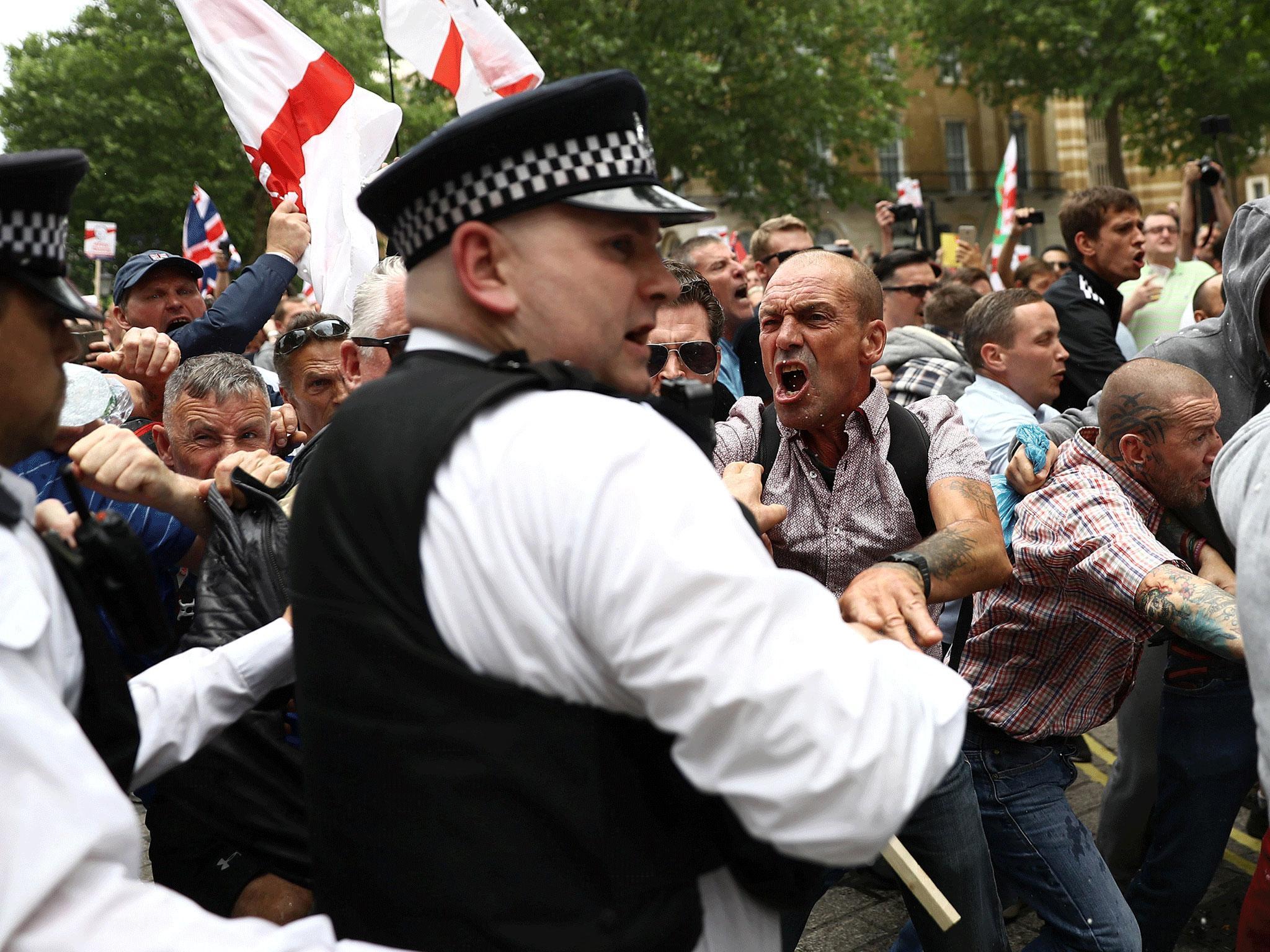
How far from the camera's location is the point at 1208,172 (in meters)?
8.75

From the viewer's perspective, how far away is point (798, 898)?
1645mm

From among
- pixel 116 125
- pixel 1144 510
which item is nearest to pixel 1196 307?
pixel 1144 510

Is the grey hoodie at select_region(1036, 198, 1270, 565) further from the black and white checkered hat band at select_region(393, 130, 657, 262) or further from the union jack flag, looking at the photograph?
the union jack flag

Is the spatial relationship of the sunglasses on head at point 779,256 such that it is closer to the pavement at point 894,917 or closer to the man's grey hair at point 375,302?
the pavement at point 894,917

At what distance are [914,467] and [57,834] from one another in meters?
2.31

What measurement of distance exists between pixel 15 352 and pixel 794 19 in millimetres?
29164

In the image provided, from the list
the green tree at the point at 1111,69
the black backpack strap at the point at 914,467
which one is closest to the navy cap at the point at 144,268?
the black backpack strap at the point at 914,467

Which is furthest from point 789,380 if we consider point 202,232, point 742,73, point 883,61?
point 883,61

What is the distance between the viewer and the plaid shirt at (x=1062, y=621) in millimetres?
3246

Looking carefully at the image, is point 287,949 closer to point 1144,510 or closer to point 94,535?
point 94,535

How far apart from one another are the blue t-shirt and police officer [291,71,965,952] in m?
1.35

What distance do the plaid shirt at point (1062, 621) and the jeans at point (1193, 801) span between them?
0.39m

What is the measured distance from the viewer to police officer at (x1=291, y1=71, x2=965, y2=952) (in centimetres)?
134

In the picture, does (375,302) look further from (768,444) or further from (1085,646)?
(1085,646)
